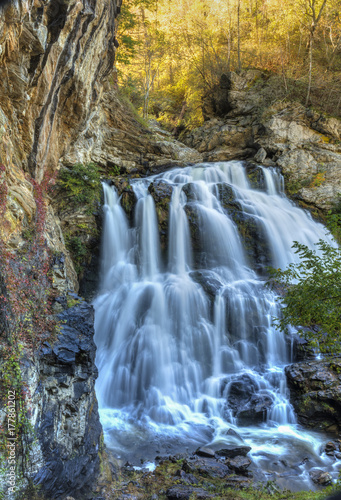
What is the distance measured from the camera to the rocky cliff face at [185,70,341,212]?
18.2 m

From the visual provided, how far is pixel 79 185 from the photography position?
547 inches

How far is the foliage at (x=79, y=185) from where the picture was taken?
13.7 metres

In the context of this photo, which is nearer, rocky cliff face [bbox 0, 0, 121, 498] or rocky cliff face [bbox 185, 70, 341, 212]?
rocky cliff face [bbox 0, 0, 121, 498]

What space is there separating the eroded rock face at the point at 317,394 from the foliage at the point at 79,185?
1067 centimetres

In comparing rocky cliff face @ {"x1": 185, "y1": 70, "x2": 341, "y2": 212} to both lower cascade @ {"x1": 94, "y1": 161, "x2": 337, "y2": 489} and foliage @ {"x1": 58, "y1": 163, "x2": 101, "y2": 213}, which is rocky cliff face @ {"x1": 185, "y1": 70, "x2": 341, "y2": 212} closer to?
lower cascade @ {"x1": 94, "y1": 161, "x2": 337, "y2": 489}

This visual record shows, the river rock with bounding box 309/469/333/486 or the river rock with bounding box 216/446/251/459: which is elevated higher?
the river rock with bounding box 216/446/251/459

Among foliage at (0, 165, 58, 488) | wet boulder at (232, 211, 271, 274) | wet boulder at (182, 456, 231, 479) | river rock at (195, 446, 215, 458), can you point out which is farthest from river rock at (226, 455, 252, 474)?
wet boulder at (232, 211, 271, 274)

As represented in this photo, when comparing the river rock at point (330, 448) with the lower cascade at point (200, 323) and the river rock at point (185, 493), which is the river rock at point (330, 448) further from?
the river rock at point (185, 493)

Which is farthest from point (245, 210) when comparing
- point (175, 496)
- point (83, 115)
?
point (175, 496)

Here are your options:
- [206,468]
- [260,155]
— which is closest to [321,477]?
[206,468]

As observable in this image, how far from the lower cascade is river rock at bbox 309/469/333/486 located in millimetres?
153

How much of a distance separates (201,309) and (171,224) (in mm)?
4930

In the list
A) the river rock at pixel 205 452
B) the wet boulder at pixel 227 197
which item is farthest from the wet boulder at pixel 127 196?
the river rock at pixel 205 452

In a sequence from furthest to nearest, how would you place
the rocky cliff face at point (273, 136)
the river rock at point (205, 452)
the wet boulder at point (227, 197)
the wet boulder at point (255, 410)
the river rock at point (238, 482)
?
the rocky cliff face at point (273, 136), the wet boulder at point (227, 197), the wet boulder at point (255, 410), the river rock at point (205, 452), the river rock at point (238, 482)
